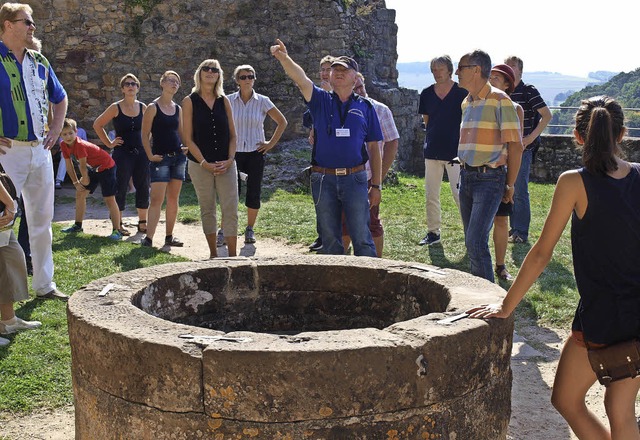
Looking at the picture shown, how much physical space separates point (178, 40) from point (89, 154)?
5821 millimetres

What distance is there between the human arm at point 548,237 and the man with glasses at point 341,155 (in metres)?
2.56

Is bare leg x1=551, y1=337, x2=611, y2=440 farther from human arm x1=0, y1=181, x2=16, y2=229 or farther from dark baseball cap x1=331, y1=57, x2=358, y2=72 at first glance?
human arm x1=0, y1=181, x2=16, y2=229

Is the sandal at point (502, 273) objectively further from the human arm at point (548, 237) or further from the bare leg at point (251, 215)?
the human arm at point (548, 237)

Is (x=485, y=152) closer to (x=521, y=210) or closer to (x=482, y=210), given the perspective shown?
(x=482, y=210)

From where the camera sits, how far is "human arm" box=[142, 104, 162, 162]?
8375mm

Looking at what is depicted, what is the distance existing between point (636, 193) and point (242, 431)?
1.83 m

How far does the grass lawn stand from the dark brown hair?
127 inches

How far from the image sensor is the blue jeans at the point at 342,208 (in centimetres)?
604

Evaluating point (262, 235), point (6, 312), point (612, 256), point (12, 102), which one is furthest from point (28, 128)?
point (612, 256)

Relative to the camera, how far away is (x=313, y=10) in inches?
556

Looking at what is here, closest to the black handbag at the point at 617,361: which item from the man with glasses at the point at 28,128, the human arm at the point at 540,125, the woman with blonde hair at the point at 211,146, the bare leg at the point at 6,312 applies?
the bare leg at the point at 6,312

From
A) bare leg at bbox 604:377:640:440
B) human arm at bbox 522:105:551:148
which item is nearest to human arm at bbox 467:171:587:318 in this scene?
bare leg at bbox 604:377:640:440

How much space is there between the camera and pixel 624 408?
3.19 metres

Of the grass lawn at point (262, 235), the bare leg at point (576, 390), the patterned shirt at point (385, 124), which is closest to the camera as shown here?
the bare leg at point (576, 390)
